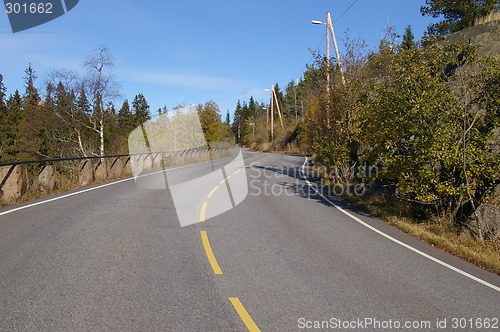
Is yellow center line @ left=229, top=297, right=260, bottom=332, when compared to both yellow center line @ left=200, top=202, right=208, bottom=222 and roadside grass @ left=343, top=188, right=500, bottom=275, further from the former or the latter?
roadside grass @ left=343, top=188, right=500, bottom=275

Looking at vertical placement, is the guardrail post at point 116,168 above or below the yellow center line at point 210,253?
above

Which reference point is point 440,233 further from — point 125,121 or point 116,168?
point 125,121

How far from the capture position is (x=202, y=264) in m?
5.23

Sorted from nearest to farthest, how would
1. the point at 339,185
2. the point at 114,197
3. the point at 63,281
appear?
the point at 63,281, the point at 114,197, the point at 339,185

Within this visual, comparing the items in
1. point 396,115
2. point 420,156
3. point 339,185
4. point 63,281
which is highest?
point 396,115

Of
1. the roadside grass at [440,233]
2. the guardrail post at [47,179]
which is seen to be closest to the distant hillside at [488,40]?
the roadside grass at [440,233]

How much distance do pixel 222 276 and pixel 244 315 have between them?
112 cm

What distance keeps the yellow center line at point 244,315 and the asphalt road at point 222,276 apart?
12 millimetres

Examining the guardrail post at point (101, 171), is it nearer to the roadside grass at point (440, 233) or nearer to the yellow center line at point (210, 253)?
the yellow center line at point (210, 253)

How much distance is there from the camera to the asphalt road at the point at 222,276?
3701mm

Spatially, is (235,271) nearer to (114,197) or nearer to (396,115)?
(396,115)

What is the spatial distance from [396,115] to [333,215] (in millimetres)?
3330

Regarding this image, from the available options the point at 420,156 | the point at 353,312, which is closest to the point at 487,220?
the point at 420,156

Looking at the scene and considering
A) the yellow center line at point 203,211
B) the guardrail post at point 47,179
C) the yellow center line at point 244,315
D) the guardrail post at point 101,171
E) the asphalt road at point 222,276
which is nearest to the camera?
the yellow center line at point 244,315
